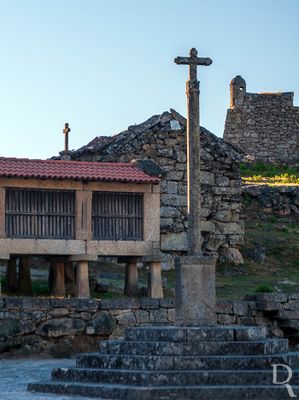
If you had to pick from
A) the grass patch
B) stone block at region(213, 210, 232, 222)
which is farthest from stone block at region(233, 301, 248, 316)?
the grass patch

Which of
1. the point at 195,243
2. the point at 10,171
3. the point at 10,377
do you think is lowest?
the point at 10,377

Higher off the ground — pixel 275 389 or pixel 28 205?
pixel 28 205

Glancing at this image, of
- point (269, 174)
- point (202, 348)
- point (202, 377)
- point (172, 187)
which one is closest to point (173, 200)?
point (172, 187)

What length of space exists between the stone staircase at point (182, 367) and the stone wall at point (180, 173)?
45.7ft

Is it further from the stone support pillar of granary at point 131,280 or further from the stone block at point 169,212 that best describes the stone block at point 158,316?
the stone block at point 169,212

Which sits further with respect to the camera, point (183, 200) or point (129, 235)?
point (183, 200)

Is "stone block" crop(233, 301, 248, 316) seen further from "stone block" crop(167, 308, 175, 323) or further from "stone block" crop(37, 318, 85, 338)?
"stone block" crop(37, 318, 85, 338)

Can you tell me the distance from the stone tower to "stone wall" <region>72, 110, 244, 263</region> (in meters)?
16.7

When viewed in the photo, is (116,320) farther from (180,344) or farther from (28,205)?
(180,344)

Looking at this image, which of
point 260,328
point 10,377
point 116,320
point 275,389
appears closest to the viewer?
point 275,389

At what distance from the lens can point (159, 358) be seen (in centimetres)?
1634

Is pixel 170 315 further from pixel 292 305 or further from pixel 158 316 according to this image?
pixel 292 305

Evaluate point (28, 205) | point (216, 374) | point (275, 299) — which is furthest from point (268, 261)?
point (216, 374)

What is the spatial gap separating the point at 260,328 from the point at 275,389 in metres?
1.91
